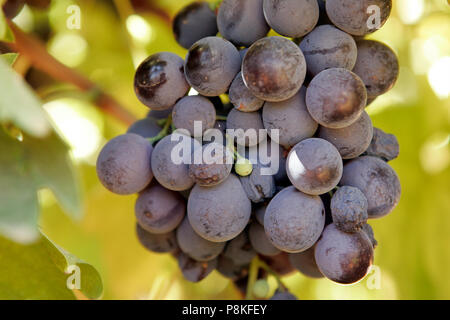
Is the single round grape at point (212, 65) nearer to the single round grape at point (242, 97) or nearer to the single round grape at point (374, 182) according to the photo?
the single round grape at point (242, 97)

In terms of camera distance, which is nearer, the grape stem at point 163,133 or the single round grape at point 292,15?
the single round grape at point 292,15

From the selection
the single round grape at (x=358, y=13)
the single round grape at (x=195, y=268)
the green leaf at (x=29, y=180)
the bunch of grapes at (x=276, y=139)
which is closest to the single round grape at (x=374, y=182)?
the bunch of grapes at (x=276, y=139)

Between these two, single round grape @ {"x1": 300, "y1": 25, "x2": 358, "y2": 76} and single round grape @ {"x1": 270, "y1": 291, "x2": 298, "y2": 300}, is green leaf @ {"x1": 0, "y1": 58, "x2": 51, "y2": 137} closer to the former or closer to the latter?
single round grape @ {"x1": 300, "y1": 25, "x2": 358, "y2": 76}

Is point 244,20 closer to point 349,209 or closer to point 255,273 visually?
point 349,209

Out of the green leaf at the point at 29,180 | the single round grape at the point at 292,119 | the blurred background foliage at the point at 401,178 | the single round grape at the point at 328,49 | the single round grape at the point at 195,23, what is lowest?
the blurred background foliage at the point at 401,178

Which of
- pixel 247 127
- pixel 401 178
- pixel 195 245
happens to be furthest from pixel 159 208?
pixel 401 178

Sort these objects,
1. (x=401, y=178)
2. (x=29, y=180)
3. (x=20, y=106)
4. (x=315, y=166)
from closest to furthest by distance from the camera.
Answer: (x=20, y=106), (x=29, y=180), (x=315, y=166), (x=401, y=178)

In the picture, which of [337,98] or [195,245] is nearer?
[337,98]
